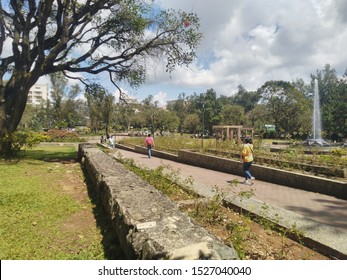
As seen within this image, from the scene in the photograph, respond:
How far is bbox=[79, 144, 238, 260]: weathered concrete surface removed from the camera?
2.96 m

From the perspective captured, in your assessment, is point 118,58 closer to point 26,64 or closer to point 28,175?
point 26,64

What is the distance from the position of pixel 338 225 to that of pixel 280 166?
18.0 ft

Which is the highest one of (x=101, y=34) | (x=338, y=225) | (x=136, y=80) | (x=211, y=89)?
(x=211, y=89)

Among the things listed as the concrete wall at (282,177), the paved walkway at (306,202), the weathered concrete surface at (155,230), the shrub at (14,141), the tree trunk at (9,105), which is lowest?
the paved walkway at (306,202)

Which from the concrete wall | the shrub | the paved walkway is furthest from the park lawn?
the concrete wall

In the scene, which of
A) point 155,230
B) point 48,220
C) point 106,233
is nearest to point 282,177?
point 106,233

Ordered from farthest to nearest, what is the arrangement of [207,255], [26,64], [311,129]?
[311,129] → [26,64] → [207,255]

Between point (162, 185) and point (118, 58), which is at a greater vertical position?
point (118, 58)

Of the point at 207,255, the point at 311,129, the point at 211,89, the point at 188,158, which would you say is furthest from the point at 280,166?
the point at 211,89

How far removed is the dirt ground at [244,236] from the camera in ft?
12.8

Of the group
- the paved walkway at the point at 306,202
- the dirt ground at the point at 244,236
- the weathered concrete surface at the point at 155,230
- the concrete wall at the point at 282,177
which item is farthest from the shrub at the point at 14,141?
the weathered concrete surface at the point at 155,230

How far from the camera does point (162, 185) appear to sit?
7164 millimetres

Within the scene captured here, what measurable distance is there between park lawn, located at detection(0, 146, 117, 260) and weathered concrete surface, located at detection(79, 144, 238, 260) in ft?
2.05

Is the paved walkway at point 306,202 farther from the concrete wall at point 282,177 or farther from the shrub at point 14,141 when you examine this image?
the shrub at point 14,141
